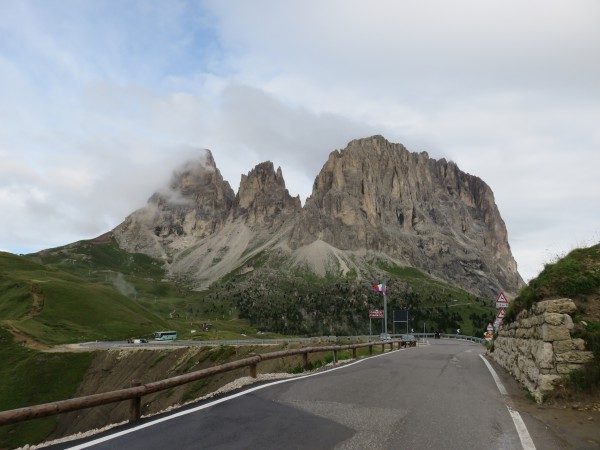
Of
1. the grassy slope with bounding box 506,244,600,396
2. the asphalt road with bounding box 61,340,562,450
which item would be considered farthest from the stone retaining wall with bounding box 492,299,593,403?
the asphalt road with bounding box 61,340,562,450

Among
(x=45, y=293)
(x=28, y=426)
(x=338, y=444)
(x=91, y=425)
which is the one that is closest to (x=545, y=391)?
(x=338, y=444)

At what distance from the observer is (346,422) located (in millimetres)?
9367

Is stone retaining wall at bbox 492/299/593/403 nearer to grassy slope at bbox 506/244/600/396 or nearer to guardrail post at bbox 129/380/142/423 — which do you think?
grassy slope at bbox 506/244/600/396

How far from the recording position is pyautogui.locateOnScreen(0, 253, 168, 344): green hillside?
332ft

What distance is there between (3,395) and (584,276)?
71591 millimetres

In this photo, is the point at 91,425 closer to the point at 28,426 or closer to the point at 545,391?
the point at 28,426

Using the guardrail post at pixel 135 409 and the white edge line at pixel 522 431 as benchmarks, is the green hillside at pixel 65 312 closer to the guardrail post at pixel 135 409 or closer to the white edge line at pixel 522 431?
the guardrail post at pixel 135 409

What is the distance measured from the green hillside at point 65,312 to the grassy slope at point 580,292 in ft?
310

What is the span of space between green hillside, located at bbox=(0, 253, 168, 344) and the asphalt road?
92.1 m

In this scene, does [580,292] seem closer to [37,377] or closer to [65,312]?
[37,377]

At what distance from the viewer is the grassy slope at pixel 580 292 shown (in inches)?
448

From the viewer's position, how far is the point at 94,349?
2913 inches

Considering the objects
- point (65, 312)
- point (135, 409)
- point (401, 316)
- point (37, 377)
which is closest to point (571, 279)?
point (135, 409)

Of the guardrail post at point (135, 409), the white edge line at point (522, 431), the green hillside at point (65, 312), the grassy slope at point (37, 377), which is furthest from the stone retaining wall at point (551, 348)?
the green hillside at point (65, 312)
